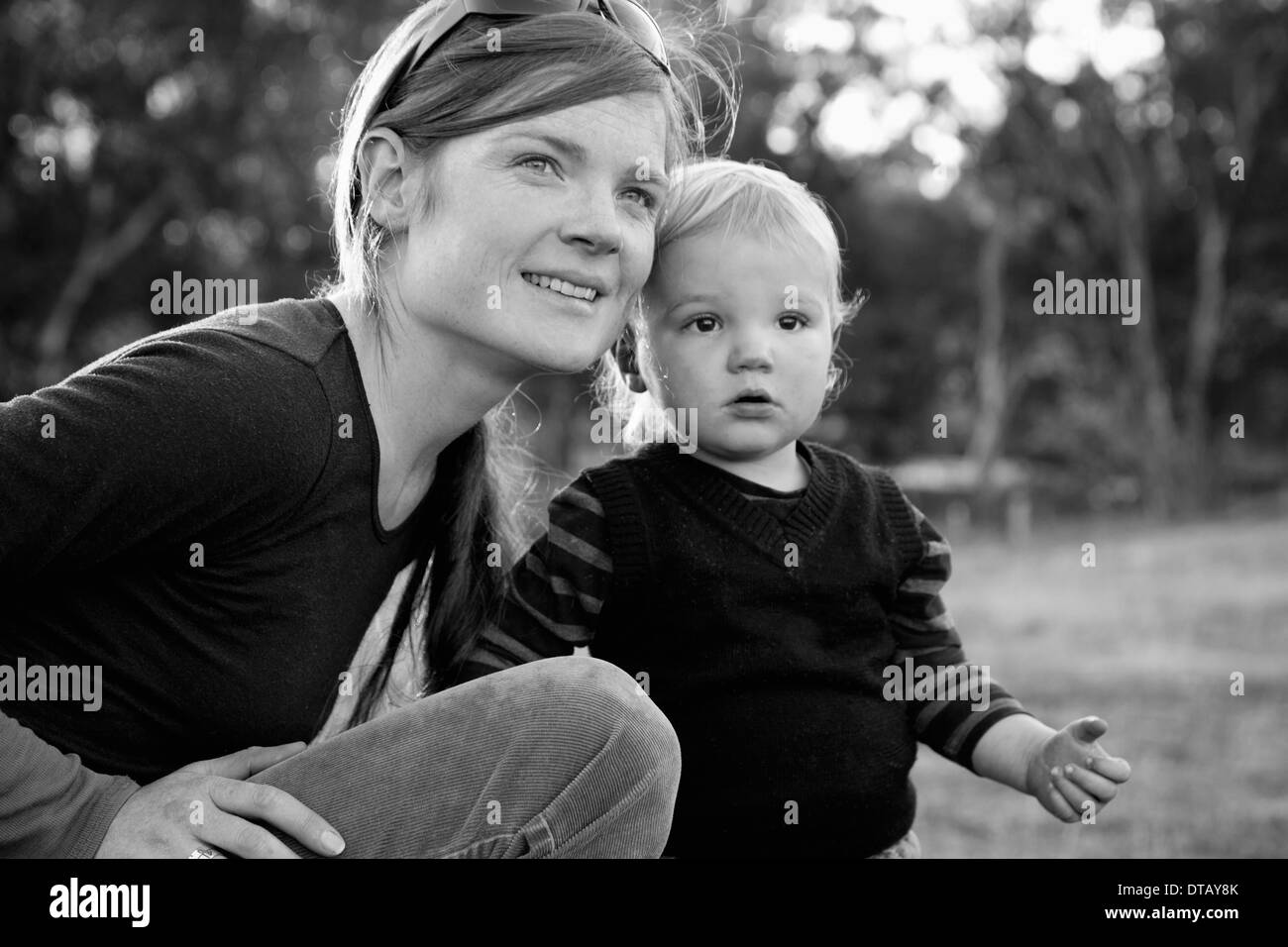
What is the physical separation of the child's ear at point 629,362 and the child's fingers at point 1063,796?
3.16 ft

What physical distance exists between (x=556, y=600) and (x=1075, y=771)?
2.81ft

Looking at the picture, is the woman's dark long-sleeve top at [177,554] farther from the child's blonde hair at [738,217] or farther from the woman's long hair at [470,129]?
the child's blonde hair at [738,217]

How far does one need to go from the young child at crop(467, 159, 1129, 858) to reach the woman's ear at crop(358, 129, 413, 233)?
1.50 ft

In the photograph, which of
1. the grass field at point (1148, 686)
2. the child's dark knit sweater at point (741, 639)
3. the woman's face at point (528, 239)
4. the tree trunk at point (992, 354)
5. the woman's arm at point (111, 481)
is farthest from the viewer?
the tree trunk at point (992, 354)

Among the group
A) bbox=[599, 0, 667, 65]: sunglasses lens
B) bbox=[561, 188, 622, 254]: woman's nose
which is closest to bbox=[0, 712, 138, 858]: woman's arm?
bbox=[561, 188, 622, 254]: woman's nose

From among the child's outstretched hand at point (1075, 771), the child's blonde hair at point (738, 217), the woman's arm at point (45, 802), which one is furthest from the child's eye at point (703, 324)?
the woman's arm at point (45, 802)

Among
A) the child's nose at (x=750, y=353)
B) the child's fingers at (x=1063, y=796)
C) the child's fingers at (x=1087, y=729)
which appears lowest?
the child's fingers at (x=1063, y=796)

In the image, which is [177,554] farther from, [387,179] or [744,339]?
[744,339]

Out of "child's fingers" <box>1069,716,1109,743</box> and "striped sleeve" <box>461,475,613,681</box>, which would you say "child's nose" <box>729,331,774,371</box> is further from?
"child's fingers" <box>1069,716,1109,743</box>

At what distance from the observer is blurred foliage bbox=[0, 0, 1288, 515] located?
603 inches

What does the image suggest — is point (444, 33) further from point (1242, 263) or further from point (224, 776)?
point (1242, 263)

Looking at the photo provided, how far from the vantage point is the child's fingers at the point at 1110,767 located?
2018 mm

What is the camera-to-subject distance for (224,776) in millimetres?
1815
